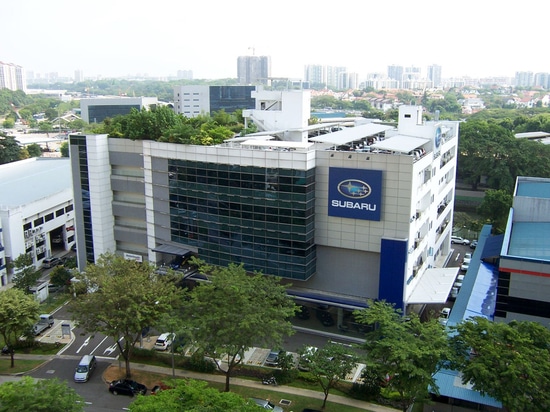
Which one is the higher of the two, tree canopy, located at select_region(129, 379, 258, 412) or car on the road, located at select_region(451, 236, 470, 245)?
tree canopy, located at select_region(129, 379, 258, 412)

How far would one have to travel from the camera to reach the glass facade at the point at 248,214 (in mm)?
29234

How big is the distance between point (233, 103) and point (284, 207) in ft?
277

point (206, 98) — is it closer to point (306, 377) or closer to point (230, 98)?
point (230, 98)

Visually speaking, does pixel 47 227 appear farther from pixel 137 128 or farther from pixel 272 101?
pixel 272 101

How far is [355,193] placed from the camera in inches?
1121

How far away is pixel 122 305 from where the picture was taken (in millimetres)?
24594

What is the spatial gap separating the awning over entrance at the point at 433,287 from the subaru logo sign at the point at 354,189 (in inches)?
246

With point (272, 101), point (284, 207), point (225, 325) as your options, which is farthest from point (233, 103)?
point (225, 325)

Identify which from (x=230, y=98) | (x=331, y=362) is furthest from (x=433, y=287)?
(x=230, y=98)

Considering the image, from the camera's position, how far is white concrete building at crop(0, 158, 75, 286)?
3869cm

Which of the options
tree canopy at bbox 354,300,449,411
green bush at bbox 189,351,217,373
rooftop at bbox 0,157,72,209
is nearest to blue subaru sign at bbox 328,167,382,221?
tree canopy at bbox 354,300,449,411

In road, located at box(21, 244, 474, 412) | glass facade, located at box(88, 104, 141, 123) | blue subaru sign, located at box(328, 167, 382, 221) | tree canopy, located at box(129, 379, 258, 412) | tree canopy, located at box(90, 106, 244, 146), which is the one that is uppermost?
tree canopy, located at box(90, 106, 244, 146)

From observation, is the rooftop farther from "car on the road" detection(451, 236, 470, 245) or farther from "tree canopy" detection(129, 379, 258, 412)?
"car on the road" detection(451, 236, 470, 245)

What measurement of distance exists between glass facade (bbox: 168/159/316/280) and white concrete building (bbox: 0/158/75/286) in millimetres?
13794
